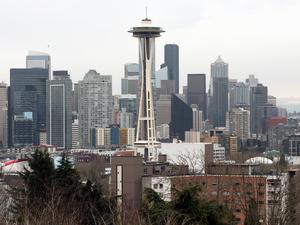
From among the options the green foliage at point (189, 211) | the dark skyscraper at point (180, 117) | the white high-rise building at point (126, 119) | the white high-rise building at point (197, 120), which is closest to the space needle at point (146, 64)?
the green foliage at point (189, 211)

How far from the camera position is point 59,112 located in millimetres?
130750

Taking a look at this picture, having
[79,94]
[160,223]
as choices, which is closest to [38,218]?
[160,223]

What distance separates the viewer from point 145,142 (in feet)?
218

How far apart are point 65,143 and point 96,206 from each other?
364 ft

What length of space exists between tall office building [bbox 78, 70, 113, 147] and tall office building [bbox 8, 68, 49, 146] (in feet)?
18.1

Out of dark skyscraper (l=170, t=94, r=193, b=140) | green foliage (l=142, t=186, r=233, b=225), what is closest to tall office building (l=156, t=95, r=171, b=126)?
dark skyscraper (l=170, t=94, r=193, b=140)

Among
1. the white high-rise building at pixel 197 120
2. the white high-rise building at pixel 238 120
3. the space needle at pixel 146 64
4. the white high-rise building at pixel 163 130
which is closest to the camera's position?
the space needle at pixel 146 64

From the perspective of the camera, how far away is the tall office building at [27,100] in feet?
437

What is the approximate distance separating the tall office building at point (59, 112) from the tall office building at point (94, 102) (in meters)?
4.35

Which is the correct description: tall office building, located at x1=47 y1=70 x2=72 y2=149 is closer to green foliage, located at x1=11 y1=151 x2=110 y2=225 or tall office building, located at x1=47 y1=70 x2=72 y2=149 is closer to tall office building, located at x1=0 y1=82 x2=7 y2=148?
tall office building, located at x1=0 y1=82 x2=7 y2=148

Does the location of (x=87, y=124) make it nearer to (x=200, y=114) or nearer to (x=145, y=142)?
(x=200, y=114)

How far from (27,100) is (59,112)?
329 inches

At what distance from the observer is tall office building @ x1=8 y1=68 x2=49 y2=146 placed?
13325 centimetres

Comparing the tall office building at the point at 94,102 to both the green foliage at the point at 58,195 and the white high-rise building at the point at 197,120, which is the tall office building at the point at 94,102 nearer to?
the white high-rise building at the point at 197,120
